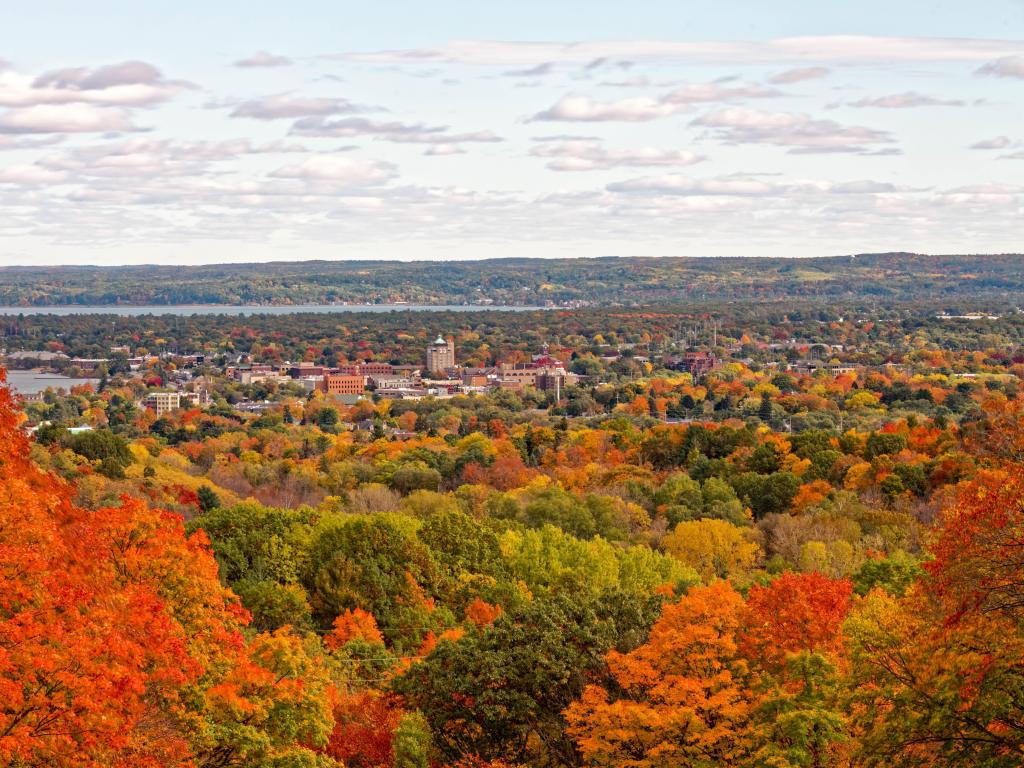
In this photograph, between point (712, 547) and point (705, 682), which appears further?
point (712, 547)

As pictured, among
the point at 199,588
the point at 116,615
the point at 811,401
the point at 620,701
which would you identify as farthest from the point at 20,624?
the point at 811,401

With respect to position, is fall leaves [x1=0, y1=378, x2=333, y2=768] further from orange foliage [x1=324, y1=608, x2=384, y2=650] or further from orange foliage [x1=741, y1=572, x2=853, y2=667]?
orange foliage [x1=324, y1=608, x2=384, y2=650]

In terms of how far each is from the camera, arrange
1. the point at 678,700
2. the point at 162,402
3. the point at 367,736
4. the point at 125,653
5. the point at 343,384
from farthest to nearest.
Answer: the point at 343,384 < the point at 162,402 < the point at 367,736 < the point at 678,700 < the point at 125,653

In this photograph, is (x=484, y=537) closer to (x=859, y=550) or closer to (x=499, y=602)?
(x=499, y=602)

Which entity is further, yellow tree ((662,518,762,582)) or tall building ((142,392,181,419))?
tall building ((142,392,181,419))

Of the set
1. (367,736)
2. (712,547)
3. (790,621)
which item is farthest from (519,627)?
(712,547)

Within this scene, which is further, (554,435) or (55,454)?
(554,435)

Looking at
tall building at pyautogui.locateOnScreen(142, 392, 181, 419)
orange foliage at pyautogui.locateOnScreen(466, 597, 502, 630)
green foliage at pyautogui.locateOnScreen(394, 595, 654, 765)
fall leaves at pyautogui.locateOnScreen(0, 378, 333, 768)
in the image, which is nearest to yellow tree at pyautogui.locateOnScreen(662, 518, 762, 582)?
orange foliage at pyautogui.locateOnScreen(466, 597, 502, 630)

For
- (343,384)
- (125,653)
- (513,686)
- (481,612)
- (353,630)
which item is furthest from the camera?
(343,384)

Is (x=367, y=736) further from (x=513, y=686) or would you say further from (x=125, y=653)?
(x=125, y=653)

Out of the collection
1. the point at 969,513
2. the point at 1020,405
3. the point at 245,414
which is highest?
the point at 1020,405

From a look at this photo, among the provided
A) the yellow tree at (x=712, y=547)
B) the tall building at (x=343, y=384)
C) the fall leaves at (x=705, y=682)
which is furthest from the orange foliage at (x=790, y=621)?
the tall building at (x=343, y=384)
